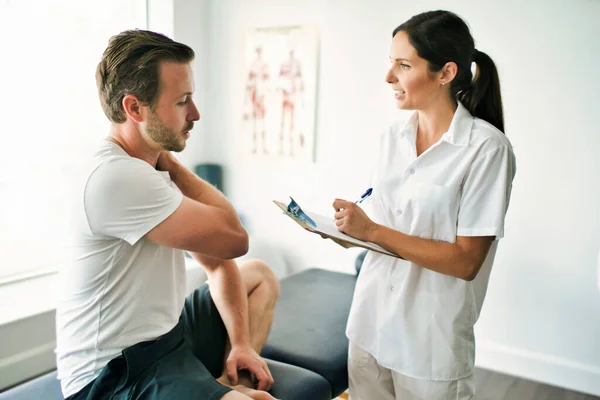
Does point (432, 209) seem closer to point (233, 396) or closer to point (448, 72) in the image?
point (448, 72)

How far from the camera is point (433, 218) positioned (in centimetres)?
134

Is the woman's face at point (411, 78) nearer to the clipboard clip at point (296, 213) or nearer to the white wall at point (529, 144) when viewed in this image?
the clipboard clip at point (296, 213)

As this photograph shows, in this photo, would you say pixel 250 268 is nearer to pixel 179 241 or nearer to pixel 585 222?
pixel 179 241

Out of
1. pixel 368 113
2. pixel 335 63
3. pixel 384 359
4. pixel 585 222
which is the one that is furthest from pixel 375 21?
pixel 384 359

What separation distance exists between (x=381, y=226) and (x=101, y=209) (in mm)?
704

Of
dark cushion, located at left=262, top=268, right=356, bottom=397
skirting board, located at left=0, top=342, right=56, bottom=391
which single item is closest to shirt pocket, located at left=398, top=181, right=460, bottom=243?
dark cushion, located at left=262, top=268, right=356, bottom=397

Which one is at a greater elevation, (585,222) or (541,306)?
(585,222)

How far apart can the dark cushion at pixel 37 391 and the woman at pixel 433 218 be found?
0.92m

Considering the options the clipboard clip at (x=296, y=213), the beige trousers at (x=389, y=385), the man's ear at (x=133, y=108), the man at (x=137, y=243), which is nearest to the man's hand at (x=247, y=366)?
the man at (x=137, y=243)

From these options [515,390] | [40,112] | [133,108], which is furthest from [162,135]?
[515,390]

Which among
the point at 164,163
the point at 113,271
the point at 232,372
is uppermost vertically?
the point at 164,163

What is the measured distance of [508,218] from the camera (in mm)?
2637

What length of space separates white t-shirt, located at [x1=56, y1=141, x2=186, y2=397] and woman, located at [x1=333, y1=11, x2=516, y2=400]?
0.50 m

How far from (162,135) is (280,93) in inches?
80.4
